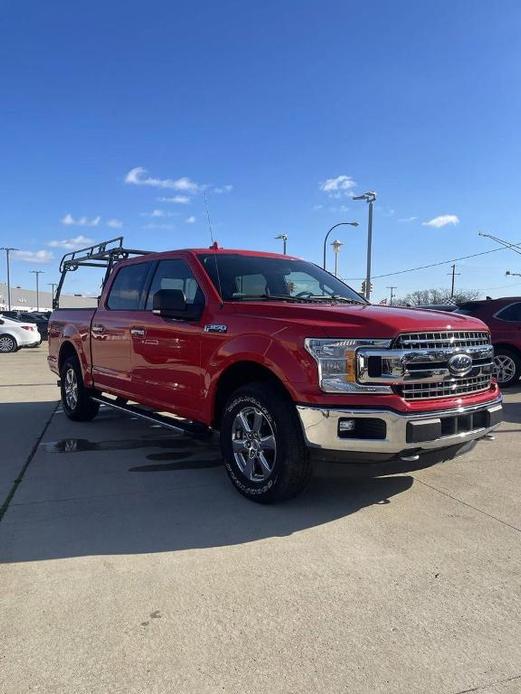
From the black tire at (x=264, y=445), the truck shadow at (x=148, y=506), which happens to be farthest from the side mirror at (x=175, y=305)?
the truck shadow at (x=148, y=506)

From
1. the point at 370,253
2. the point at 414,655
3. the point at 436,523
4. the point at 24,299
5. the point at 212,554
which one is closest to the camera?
the point at 414,655

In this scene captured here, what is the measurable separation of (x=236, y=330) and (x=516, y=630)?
8.76 ft

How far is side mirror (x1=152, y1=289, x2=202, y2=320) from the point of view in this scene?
4.73 metres

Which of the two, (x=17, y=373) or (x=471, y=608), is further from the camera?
(x=17, y=373)

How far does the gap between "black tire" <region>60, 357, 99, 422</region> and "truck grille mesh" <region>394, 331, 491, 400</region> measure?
4.85 m

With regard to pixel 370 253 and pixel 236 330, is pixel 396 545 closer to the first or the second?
pixel 236 330

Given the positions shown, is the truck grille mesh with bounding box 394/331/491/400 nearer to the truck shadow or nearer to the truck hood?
the truck hood

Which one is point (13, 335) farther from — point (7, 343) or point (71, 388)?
point (71, 388)

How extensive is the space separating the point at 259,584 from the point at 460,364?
213cm

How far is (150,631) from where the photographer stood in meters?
2.63

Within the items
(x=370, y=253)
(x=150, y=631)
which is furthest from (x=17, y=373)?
(x=370, y=253)

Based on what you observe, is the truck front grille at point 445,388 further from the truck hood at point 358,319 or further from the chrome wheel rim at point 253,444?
the chrome wheel rim at point 253,444

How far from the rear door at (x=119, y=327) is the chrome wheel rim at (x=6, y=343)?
17.1m

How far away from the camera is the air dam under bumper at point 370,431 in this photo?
3674 millimetres
